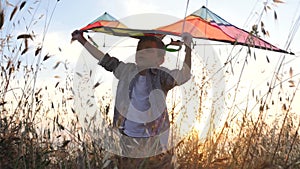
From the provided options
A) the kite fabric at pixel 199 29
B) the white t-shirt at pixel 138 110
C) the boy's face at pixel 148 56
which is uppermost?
the kite fabric at pixel 199 29

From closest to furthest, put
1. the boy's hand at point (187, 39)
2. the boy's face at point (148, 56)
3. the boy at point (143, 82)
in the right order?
the boy's hand at point (187, 39) < the boy at point (143, 82) < the boy's face at point (148, 56)

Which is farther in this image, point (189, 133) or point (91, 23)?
point (91, 23)

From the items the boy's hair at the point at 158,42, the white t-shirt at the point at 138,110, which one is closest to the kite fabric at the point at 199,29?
the boy's hair at the point at 158,42

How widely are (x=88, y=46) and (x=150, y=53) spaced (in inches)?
19.0

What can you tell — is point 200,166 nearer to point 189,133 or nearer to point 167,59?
point 189,133

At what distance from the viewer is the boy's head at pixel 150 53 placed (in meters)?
3.13

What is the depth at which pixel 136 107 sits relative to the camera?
2.99 meters

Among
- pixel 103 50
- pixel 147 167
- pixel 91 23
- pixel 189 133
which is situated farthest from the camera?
pixel 91 23

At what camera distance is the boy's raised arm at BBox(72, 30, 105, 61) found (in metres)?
3.17

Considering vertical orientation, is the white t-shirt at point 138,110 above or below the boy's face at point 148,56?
below

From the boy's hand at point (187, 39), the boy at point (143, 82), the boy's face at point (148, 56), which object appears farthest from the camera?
the boy's face at point (148, 56)

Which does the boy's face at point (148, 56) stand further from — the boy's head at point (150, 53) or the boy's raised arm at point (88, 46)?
the boy's raised arm at point (88, 46)

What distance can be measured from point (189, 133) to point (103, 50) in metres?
0.98

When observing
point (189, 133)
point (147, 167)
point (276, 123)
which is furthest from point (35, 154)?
point (276, 123)
